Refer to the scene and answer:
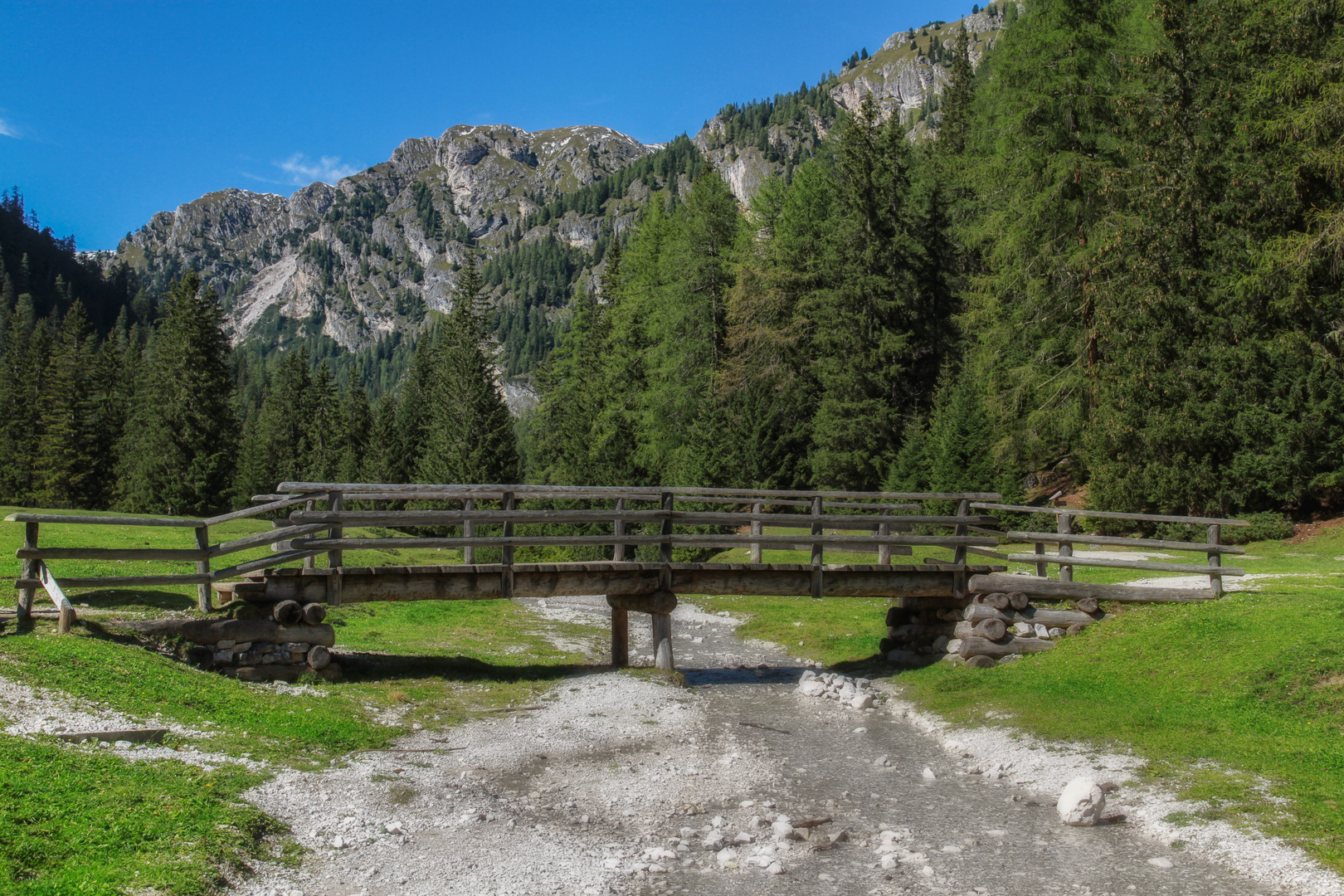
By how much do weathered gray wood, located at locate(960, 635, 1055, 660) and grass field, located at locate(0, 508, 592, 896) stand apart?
7.69 metres

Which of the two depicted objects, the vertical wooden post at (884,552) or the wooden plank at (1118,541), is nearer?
the wooden plank at (1118,541)

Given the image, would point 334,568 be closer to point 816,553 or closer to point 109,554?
point 109,554

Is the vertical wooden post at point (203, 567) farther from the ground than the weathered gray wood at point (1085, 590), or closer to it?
farther from the ground

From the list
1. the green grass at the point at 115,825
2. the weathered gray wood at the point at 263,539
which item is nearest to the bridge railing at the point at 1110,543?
the weathered gray wood at the point at 263,539

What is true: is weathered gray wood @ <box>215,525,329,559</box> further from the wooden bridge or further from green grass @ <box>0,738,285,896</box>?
green grass @ <box>0,738,285,896</box>

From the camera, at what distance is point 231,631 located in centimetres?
1338

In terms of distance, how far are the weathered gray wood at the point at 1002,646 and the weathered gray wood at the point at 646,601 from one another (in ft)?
18.6

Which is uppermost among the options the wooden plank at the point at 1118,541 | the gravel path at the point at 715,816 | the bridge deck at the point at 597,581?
the wooden plank at the point at 1118,541

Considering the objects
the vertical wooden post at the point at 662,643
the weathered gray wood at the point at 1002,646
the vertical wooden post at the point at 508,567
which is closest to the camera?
the vertical wooden post at the point at 508,567

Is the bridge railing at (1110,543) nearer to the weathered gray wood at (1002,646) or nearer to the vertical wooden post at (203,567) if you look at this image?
the weathered gray wood at (1002,646)

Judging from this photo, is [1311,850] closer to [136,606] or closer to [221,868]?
[221,868]

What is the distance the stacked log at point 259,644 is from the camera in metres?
13.2

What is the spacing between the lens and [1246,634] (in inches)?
531

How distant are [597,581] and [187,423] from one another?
4854 centimetres
